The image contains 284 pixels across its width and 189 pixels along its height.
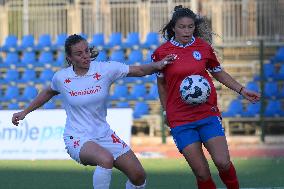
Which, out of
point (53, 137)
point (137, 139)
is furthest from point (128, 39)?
point (53, 137)

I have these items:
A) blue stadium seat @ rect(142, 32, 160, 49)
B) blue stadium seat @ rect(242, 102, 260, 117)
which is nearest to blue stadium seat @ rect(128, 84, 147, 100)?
blue stadium seat @ rect(142, 32, 160, 49)

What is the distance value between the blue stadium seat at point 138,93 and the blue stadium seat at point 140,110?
27 cm

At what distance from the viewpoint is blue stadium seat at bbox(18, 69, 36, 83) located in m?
23.2

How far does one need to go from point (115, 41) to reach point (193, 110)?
585 inches

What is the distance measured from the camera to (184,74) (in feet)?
27.8

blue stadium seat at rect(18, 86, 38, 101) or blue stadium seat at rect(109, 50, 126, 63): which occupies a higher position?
blue stadium seat at rect(109, 50, 126, 63)

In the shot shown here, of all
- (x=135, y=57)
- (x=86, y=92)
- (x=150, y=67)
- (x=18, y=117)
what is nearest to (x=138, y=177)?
(x=86, y=92)

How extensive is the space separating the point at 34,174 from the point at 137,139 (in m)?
7.93

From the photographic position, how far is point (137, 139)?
2183 cm

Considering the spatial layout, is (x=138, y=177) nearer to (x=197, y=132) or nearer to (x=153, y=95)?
(x=197, y=132)

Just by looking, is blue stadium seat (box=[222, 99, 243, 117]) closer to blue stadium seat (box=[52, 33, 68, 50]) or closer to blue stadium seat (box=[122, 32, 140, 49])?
blue stadium seat (box=[122, 32, 140, 49])

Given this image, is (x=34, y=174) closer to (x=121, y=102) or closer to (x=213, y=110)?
(x=213, y=110)

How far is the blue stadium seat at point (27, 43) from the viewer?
930 inches

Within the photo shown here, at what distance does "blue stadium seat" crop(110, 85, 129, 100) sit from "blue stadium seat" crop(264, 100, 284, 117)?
3.59m
